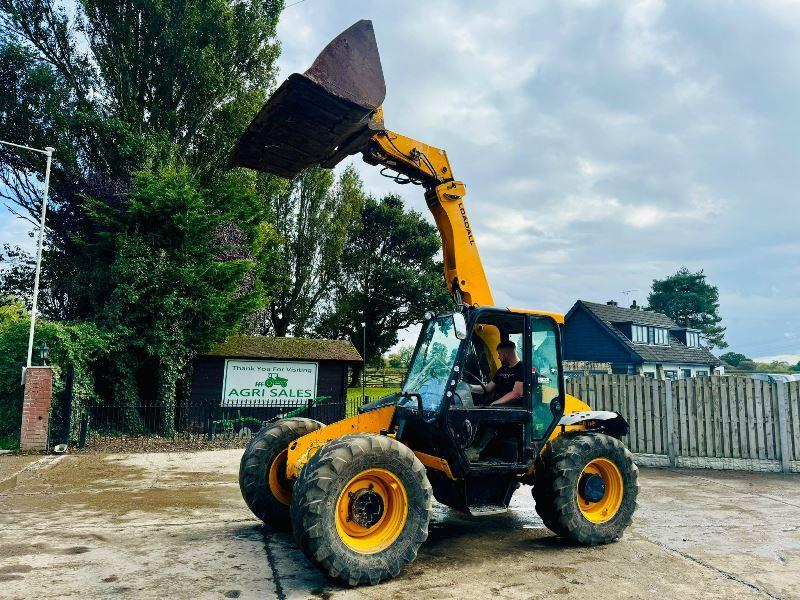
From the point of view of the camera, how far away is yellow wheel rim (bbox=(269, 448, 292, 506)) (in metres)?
5.88

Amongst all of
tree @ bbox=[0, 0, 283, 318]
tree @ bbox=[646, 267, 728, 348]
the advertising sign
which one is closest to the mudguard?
the advertising sign

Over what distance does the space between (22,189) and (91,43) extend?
5.60 metres

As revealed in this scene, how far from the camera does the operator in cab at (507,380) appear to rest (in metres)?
5.66

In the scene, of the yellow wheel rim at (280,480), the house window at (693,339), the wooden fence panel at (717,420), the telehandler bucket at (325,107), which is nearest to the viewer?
the telehandler bucket at (325,107)

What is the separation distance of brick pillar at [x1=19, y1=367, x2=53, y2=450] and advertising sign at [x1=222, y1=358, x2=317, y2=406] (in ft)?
16.8

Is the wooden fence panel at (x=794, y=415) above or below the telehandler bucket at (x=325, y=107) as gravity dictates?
below

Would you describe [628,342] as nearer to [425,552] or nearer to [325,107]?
[425,552]

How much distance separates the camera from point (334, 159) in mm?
6176

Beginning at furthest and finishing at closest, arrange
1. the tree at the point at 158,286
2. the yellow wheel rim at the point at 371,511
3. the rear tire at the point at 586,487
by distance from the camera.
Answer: the tree at the point at 158,286 < the rear tire at the point at 586,487 < the yellow wheel rim at the point at 371,511

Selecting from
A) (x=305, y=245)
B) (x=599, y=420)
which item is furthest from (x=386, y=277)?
(x=599, y=420)

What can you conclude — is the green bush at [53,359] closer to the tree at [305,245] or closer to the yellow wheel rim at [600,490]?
the yellow wheel rim at [600,490]

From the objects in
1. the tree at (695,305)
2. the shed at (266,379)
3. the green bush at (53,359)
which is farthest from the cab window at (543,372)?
the tree at (695,305)

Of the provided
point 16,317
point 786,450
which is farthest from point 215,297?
point 786,450

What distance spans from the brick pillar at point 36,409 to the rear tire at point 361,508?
10.4m
